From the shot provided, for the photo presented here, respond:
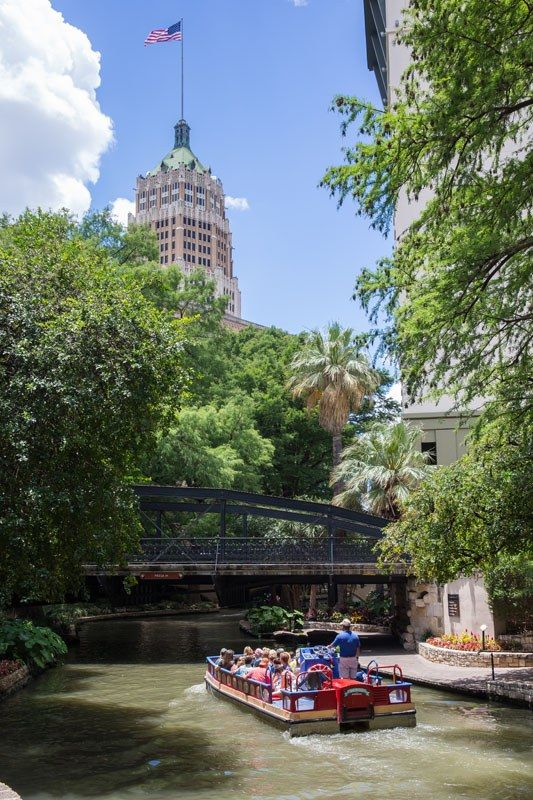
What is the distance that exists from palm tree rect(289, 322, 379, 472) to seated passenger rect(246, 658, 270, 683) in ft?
77.1

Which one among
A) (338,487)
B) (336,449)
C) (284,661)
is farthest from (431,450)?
(284,661)

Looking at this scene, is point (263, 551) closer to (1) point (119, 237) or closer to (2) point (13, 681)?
(2) point (13, 681)

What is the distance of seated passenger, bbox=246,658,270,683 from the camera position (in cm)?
2007

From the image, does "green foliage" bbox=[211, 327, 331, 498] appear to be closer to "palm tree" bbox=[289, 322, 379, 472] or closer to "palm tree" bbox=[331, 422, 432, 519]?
"palm tree" bbox=[289, 322, 379, 472]

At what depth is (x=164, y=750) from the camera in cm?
1627

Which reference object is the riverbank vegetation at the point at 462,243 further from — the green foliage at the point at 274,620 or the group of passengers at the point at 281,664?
the green foliage at the point at 274,620

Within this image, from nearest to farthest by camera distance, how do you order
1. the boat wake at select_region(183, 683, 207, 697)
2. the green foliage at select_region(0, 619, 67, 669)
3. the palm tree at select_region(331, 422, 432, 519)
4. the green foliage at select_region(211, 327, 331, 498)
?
the boat wake at select_region(183, 683, 207, 697)
the green foliage at select_region(0, 619, 67, 669)
the palm tree at select_region(331, 422, 432, 519)
the green foliage at select_region(211, 327, 331, 498)

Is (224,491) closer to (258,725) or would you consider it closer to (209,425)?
(209,425)

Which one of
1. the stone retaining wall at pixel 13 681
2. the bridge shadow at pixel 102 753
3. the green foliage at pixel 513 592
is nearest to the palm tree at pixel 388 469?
the green foliage at pixel 513 592

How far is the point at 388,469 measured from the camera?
3547 centimetres

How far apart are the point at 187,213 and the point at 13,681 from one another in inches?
5672

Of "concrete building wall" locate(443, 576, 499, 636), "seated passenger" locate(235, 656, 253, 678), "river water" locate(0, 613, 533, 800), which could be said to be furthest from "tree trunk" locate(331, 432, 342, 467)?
"seated passenger" locate(235, 656, 253, 678)

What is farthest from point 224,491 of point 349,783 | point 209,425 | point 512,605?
point 349,783

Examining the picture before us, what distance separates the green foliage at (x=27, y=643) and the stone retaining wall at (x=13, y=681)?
2.58 ft
